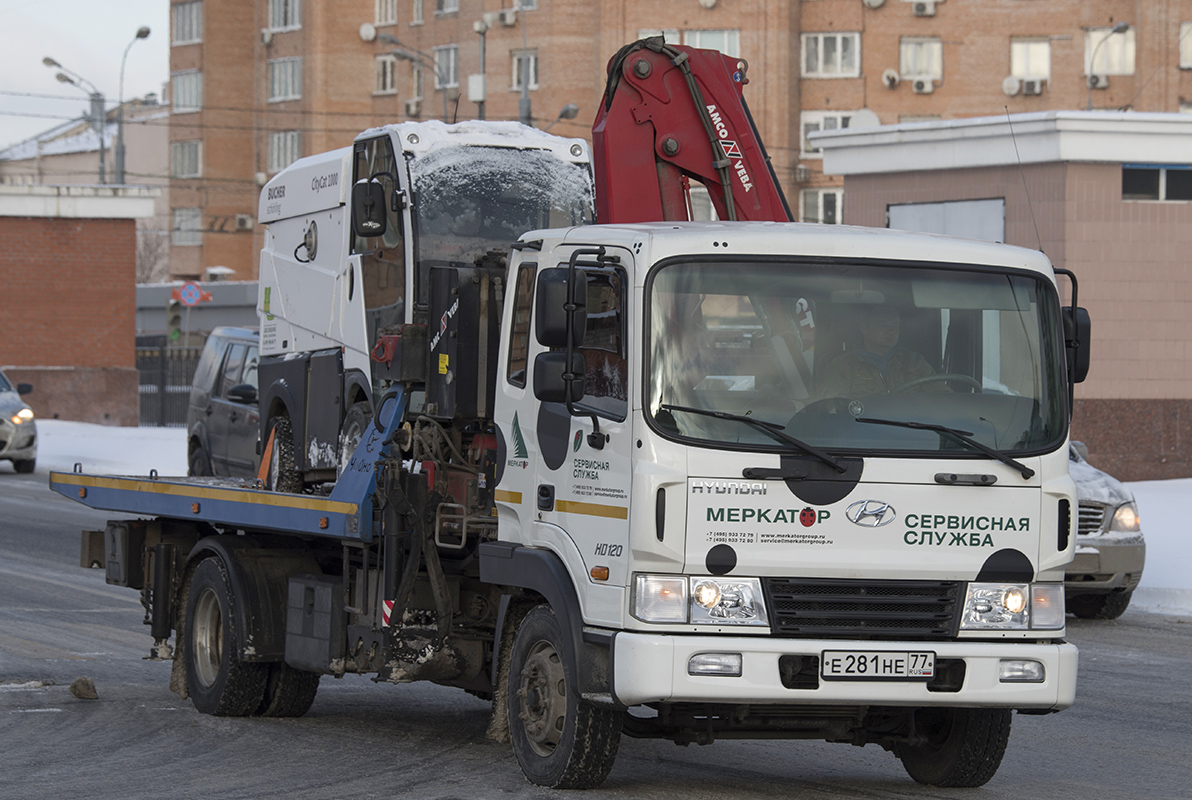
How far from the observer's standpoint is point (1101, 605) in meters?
15.2

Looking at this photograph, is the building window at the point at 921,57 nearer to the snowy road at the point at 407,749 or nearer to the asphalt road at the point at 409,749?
the snowy road at the point at 407,749

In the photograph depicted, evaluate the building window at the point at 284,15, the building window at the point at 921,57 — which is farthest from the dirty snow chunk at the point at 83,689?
the building window at the point at 284,15

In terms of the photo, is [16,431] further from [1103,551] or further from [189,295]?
[1103,551]

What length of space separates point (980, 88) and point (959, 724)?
56.9 metres

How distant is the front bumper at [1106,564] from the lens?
577 inches

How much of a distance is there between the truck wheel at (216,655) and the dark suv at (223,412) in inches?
296

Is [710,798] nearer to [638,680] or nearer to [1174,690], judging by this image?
[638,680]

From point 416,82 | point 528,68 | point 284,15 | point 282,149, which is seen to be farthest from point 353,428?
point 282,149

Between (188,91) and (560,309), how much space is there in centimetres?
7794

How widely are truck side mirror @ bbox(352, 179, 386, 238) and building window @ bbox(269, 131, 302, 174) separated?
6469cm

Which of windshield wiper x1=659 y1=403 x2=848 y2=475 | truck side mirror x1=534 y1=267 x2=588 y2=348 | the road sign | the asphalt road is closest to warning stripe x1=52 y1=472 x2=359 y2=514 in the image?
the asphalt road

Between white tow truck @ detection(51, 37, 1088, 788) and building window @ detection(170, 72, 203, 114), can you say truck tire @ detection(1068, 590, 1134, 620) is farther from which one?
building window @ detection(170, 72, 203, 114)

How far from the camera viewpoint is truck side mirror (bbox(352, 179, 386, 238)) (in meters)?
10.0

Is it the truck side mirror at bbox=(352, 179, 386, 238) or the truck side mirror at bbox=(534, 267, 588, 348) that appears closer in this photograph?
the truck side mirror at bbox=(534, 267, 588, 348)
